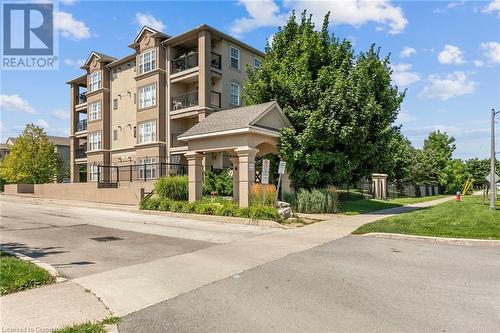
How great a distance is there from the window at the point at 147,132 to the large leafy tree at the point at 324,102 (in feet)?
38.9

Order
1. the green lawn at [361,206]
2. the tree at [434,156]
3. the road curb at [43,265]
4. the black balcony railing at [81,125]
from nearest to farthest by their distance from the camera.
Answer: the road curb at [43,265], the green lawn at [361,206], the black balcony railing at [81,125], the tree at [434,156]

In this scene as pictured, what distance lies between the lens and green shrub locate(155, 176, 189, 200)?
68.0 feet

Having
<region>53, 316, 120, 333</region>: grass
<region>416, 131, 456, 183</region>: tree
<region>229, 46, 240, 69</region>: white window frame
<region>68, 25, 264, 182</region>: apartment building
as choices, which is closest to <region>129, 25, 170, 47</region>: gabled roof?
<region>68, 25, 264, 182</region>: apartment building

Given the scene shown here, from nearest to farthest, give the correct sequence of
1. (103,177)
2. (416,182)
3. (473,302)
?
(473,302) → (103,177) → (416,182)

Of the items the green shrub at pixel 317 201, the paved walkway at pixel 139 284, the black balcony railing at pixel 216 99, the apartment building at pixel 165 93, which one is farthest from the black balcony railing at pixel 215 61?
the paved walkway at pixel 139 284

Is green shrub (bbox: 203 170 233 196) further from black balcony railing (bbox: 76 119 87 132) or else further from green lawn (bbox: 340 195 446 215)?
black balcony railing (bbox: 76 119 87 132)

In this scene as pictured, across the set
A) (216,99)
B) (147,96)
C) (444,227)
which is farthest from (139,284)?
(147,96)

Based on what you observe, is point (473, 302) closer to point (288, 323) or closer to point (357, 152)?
point (288, 323)

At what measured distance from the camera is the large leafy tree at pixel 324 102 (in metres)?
18.0

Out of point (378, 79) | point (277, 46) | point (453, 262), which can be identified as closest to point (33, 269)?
point (453, 262)

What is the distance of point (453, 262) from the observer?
328 inches

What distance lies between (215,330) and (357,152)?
53.5ft

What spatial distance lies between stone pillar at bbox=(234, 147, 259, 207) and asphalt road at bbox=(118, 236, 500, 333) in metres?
8.11

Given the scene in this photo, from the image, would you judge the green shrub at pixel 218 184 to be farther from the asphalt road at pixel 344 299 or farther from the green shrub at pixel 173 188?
the asphalt road at pixel 344 299
